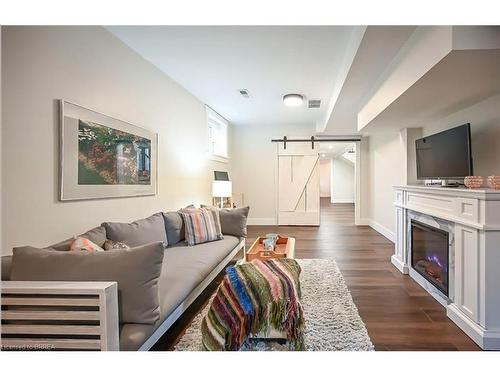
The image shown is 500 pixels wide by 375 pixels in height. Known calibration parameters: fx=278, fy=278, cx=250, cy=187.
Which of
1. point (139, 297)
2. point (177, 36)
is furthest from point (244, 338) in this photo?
point (177, 36)

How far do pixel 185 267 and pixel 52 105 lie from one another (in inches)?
57.2

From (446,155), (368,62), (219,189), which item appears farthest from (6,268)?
(446,155)

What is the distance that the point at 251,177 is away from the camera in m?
6.70

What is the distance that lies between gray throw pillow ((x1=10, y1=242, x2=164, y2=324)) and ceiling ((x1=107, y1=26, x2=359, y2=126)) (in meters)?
1.95

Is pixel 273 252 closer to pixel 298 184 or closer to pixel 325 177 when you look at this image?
pixel 298 184

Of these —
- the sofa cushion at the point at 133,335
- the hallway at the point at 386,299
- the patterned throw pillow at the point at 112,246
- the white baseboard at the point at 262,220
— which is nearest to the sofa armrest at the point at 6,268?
the patterned throw pillow at the point at 112,246

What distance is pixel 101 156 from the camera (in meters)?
2.27

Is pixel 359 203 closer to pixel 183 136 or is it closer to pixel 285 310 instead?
pixel 183 136

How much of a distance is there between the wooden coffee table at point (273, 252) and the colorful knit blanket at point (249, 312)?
0.92m

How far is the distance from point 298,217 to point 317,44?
450 cm

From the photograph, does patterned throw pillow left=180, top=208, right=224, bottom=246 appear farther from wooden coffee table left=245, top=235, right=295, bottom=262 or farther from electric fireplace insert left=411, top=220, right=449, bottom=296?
electric fireplace insert left=411, top=220, right=449, bottom=296

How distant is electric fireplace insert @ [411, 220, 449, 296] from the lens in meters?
2.48

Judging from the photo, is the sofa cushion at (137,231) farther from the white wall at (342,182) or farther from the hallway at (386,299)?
the white wall at (342,182)

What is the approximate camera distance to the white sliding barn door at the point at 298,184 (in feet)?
21.6
